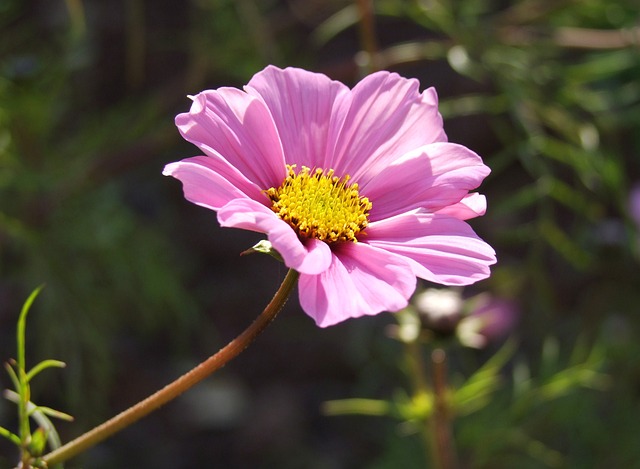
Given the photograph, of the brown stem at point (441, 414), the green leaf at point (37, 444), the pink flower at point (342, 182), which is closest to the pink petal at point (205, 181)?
the pink flower at point (342, 182)

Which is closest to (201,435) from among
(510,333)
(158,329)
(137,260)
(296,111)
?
(158,329)

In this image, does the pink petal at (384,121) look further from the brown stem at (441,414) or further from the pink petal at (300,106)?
the brown stem at (441,414)

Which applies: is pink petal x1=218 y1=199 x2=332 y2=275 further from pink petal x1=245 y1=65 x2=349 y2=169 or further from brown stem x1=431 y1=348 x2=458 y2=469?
brown stem x1=431 y1=348 x2=458 y2=469

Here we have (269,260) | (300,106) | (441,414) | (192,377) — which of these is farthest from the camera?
(269,260)

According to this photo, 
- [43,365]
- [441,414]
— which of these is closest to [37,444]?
[43,365]

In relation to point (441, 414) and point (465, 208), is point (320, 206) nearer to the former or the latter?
point (465, 208)

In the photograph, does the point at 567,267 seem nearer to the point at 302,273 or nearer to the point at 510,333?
the point at 510,333
